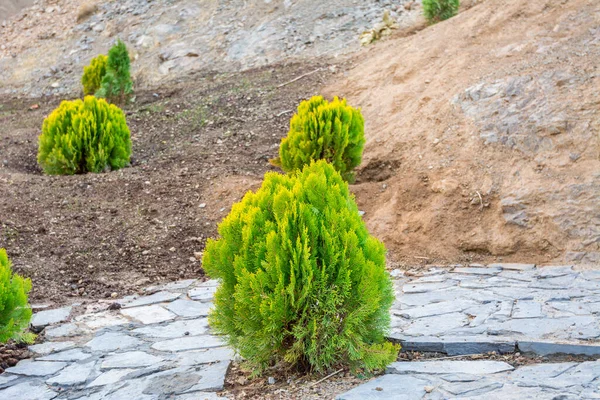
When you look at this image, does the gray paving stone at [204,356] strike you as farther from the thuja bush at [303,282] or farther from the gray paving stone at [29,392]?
the gray paving stone at [29,392]

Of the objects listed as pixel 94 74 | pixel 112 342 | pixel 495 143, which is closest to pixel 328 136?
pixel 495 143

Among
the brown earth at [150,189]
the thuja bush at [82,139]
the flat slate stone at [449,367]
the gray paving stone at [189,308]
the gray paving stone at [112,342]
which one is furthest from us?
the thuja bush at [82,139]

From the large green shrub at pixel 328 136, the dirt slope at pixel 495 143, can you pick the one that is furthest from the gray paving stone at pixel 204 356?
the large green shrub at pixel 328 136

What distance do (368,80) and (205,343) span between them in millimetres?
6120

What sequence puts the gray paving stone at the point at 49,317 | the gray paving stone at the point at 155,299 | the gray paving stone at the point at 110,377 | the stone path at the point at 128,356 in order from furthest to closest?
1. the gray paving stone at the point at 155,299
2. the gray paving stone at the point at 49,317
3. the gray paving stone at the point at 110,377
4. the stone path at the point at 128,356

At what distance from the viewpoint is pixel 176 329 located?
5012 millimetres

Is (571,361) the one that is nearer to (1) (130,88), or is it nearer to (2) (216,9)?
(1) (130,88)

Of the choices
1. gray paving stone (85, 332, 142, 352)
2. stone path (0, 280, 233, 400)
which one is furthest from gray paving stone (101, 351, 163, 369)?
gray paving stone (85, 332, 142, 352)

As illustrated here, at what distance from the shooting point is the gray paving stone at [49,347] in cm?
468

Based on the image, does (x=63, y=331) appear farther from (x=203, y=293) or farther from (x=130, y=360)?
(x=203, y=293)

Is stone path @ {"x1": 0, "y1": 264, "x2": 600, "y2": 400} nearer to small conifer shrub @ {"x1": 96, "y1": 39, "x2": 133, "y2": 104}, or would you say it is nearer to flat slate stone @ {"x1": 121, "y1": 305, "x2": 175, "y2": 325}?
flat slate stone @ {"x1": 121, "y1": 305, "x2": 175, "y2": 325}

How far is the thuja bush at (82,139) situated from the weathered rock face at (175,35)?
3.94 meters

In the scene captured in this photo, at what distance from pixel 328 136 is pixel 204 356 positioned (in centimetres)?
369

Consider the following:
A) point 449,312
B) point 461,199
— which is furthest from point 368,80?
point 449,312
